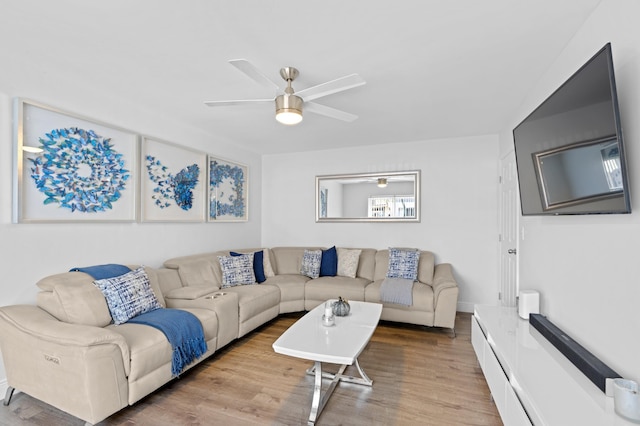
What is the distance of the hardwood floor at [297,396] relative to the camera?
198 centimetres

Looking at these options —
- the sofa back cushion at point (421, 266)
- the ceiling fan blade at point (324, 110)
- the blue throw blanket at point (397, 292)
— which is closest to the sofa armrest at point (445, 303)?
the blue throw blanket at point (397, 292)

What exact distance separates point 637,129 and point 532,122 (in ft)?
2.55

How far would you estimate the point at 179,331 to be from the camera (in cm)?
233

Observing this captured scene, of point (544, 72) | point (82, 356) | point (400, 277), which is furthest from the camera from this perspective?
point (400, 277)

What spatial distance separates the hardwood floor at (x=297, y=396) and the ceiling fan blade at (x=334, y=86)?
2.23m

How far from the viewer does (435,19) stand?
1723 millimetres

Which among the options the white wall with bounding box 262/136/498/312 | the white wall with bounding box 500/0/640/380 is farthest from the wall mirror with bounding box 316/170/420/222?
the white wall with bounding box 500/0/640/380

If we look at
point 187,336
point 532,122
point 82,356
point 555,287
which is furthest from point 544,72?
point 82,356

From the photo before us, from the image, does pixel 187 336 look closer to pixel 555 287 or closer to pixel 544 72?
pixel 555 287

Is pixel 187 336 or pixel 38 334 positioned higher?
pixel 38 334

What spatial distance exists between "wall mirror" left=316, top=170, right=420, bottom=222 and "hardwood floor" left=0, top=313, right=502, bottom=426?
207 cm

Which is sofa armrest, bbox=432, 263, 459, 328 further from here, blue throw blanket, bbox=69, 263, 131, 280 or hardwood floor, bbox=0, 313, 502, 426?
blue throw blanket, bbox=69, 263, 131, 280

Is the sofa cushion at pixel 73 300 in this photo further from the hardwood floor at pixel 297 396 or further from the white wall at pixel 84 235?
the hardwood floor at pixel 297 396

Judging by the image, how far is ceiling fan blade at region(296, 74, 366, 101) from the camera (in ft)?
6.38
